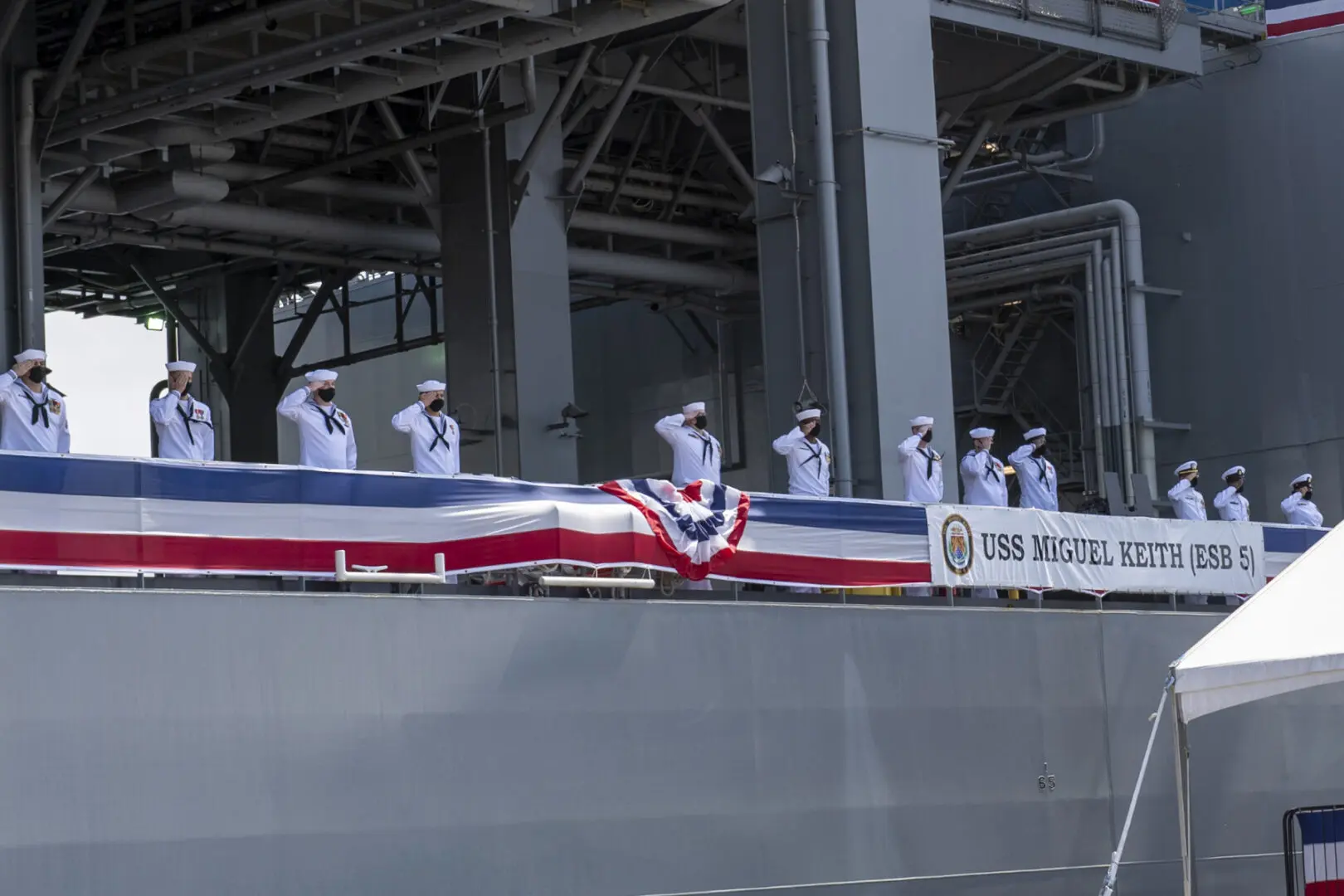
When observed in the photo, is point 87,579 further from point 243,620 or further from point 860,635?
point 860,635

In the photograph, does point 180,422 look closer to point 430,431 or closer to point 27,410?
point 27,410

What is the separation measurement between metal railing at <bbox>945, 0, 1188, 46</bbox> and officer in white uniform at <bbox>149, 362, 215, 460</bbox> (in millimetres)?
12684

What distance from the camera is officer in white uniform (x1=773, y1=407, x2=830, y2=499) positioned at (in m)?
19.2

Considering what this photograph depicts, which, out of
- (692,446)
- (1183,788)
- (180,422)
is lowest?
(1183,788)

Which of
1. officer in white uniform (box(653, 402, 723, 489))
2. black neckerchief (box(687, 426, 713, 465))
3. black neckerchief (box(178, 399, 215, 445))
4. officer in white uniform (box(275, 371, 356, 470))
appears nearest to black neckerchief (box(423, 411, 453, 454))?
officer in white uniform (box(275, 371, 356, 470))

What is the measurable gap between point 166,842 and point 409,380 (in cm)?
2868

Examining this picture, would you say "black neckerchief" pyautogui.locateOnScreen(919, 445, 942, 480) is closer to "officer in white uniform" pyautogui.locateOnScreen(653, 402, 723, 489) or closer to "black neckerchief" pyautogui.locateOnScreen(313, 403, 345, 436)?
"officer in white uniform" pyautogui.locateOnScreen(653, 402, 723, 489)

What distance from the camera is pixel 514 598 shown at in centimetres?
1480

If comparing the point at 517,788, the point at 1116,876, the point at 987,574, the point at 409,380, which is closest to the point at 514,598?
the point at 517,788

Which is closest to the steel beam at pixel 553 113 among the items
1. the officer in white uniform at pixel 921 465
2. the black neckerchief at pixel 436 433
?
the officer in white uniform at pixel 921 465

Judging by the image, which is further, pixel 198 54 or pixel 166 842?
pixel 198 54

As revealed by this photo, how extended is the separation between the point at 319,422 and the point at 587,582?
9.14 ft

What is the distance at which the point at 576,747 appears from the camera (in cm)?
1490

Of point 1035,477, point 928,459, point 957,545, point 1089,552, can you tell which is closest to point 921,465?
point 928,459
